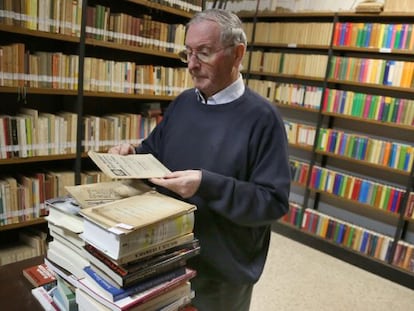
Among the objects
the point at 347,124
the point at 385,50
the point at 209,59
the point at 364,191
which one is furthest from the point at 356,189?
the point at 209,59

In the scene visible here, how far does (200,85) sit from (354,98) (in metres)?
2.72

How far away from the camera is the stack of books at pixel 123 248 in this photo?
2.56 ft

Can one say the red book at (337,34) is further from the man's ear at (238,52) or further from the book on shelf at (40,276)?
the book on shelf at (40,276)

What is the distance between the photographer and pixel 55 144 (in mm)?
2326

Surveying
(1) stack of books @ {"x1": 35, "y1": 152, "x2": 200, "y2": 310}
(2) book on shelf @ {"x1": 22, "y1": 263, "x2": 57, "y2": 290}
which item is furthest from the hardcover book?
(2) book on shelf @ {"x1": 22, "y1": 263, "x2": 57, "y2": 290}

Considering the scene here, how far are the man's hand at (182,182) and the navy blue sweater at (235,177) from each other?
0.02 meters

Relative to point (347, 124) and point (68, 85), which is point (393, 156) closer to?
point (347, 124)

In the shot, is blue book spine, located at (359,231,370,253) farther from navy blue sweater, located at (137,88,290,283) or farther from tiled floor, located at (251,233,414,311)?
navy blue sweater, located at (137,88,290,283)

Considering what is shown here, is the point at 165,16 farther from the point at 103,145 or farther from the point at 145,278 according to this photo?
the point at 145,278

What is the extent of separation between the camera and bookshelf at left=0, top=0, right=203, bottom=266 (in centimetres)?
211

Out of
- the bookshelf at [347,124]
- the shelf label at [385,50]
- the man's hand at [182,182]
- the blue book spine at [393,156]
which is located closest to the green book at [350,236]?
the bookshelf at [347,124]

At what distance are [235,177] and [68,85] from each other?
1627mm

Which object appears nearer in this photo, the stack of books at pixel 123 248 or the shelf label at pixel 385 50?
the stack of books at pixel 123 248

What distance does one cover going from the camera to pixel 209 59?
45.3 inches
